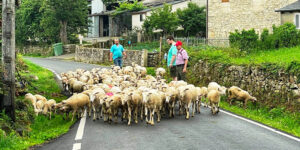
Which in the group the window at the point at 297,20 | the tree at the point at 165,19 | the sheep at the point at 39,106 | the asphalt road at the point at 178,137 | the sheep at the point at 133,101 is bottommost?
the asphalt road at the point at 178,137

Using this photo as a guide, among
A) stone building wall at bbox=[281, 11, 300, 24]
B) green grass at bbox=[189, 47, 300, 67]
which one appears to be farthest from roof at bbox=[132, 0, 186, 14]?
green grass at bbox=[189, 47, 300, 67]

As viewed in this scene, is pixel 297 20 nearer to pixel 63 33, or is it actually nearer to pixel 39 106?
pixel 39 106

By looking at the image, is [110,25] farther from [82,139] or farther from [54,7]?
[82,139]

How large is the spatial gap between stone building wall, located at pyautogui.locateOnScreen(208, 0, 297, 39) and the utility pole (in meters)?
26.1

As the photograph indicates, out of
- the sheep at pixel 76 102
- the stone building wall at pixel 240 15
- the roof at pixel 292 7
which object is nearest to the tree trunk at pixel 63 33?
the stone building wall at pixel 240 15

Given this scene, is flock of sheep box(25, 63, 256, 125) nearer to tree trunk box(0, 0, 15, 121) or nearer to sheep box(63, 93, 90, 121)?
sheep box(63, 93, 90, 121)

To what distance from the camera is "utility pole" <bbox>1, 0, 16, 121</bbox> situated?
9.82 m

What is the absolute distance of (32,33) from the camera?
2242 inches

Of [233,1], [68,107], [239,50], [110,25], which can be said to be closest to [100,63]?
[233,1]

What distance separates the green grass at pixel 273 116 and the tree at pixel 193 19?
2869 cm

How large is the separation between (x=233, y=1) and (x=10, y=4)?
92.7 ft

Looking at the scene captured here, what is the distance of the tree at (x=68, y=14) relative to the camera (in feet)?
163

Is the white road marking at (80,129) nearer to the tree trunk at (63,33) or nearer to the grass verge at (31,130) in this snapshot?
the grass verge at (31,130)

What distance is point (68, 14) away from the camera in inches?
1966
